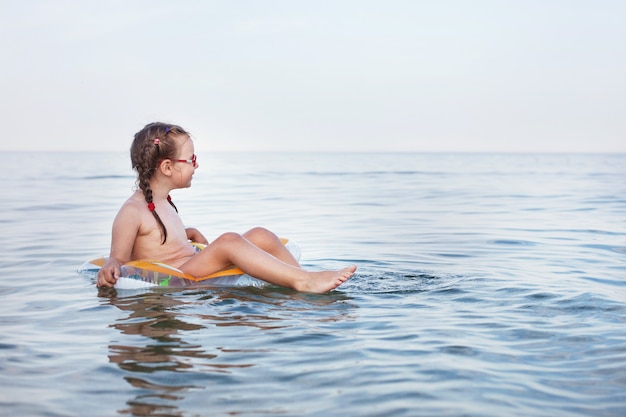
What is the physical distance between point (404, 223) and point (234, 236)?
17.5 ft

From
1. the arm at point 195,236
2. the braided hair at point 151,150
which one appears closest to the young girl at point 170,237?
the braided hair at point 151,150

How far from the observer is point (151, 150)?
17.4 ft

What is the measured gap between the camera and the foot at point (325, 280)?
4684mm

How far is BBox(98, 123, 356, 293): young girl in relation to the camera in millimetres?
4824

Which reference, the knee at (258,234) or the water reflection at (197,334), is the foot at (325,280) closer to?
the water reflection at (197,334)

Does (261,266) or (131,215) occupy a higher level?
(131,215)

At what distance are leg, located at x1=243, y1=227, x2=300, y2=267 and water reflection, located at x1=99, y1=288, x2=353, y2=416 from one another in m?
0.38

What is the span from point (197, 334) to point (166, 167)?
188cm

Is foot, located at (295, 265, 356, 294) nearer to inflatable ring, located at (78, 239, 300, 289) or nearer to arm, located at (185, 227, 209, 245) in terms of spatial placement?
inflatable ring, located at (78, 239, 300, 289)

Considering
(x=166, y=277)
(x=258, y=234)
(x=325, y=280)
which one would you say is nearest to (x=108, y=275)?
(x=166, y=277)

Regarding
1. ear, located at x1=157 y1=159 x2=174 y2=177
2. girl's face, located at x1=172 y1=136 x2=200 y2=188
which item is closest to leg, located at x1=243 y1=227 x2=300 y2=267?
girl's face, located at x1=172 y1=136 x2=200 y2=188

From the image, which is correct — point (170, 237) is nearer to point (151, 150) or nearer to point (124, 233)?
point (124, 233)

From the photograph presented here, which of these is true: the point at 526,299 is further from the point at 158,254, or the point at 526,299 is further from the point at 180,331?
the point at 158,254

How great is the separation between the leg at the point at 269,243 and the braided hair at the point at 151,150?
2.01 feet
